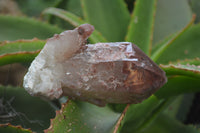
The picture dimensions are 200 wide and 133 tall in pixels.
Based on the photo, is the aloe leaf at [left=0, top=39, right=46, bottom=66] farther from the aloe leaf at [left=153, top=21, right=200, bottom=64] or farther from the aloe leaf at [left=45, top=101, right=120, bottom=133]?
the aloe leaf at [left=153, top=21, right=200, bottom=64]

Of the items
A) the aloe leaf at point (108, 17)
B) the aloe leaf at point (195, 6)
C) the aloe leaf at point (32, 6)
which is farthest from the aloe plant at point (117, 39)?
the aloe leaf at point (32, 6)

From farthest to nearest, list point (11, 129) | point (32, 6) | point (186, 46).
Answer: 1. point (32, 6)
2. point (186, 46)
3. point (11, 129)

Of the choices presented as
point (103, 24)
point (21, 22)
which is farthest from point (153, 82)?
point (21, 22)

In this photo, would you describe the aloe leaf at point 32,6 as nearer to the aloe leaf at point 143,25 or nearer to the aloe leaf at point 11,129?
the aloe leaf at point 143,25

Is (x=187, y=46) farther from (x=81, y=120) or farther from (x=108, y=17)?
(x=81, y=120)

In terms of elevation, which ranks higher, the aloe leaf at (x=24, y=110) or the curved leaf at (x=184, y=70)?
the curved leaf at (x=184, y=70)

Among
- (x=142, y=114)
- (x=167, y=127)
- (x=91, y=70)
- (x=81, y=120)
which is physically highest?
(x=91, y=70)

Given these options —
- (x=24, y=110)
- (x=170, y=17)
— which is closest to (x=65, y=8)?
(x=170, y=17)
